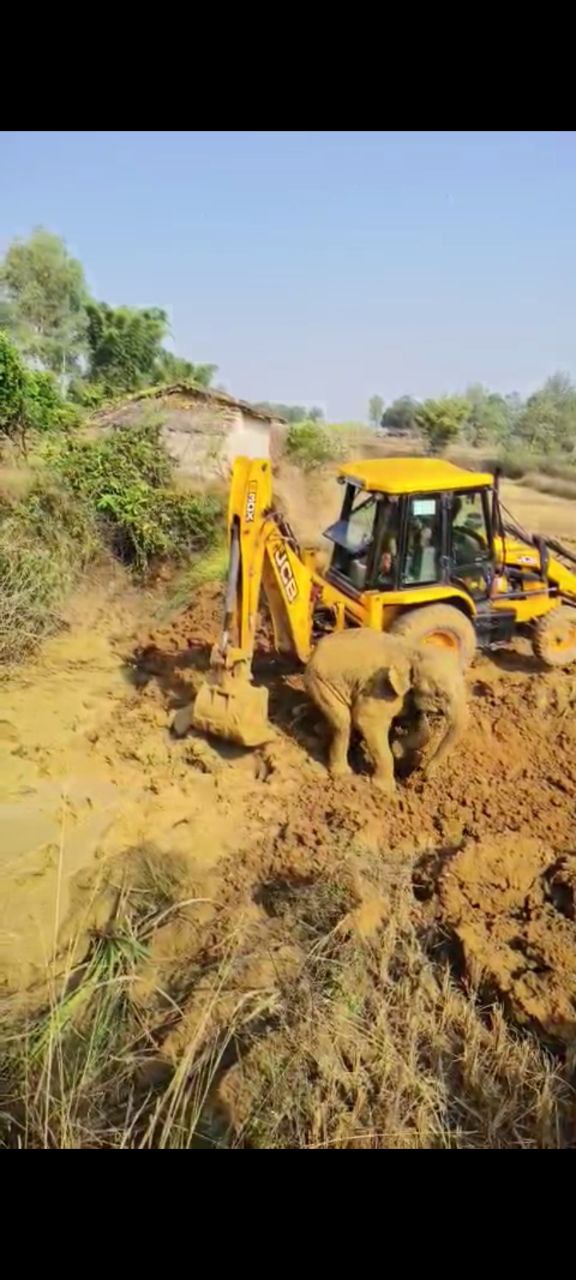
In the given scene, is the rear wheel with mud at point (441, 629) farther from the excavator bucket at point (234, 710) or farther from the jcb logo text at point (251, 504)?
the jcb logo text at point (251, 504)

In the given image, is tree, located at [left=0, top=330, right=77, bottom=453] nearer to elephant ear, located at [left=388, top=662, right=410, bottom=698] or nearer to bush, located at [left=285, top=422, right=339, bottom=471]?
elephant ear, located at [left=388, top=662, right=410, bottom=698]

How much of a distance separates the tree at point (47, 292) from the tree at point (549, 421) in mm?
16848

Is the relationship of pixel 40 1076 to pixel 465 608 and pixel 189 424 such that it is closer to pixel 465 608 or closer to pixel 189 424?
pixel 465 608

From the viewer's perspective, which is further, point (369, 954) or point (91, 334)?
point (91, 334)

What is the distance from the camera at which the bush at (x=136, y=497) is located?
10.5 meters

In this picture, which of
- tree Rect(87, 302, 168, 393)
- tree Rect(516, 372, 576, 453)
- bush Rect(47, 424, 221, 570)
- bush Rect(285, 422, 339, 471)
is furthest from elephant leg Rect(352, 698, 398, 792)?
tree Rect(516, 372, 576, 453)

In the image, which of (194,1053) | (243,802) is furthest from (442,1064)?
(243,802)

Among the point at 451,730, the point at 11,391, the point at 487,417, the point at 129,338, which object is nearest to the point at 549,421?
the point at 487,417

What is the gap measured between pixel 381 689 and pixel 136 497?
5821 millimetres

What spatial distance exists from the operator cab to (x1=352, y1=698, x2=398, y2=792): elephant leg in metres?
1.42

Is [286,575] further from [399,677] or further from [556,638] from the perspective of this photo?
[556,638]

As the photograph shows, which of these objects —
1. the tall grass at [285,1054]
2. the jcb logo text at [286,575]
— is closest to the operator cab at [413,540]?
the jcb logo text at [286,575]
